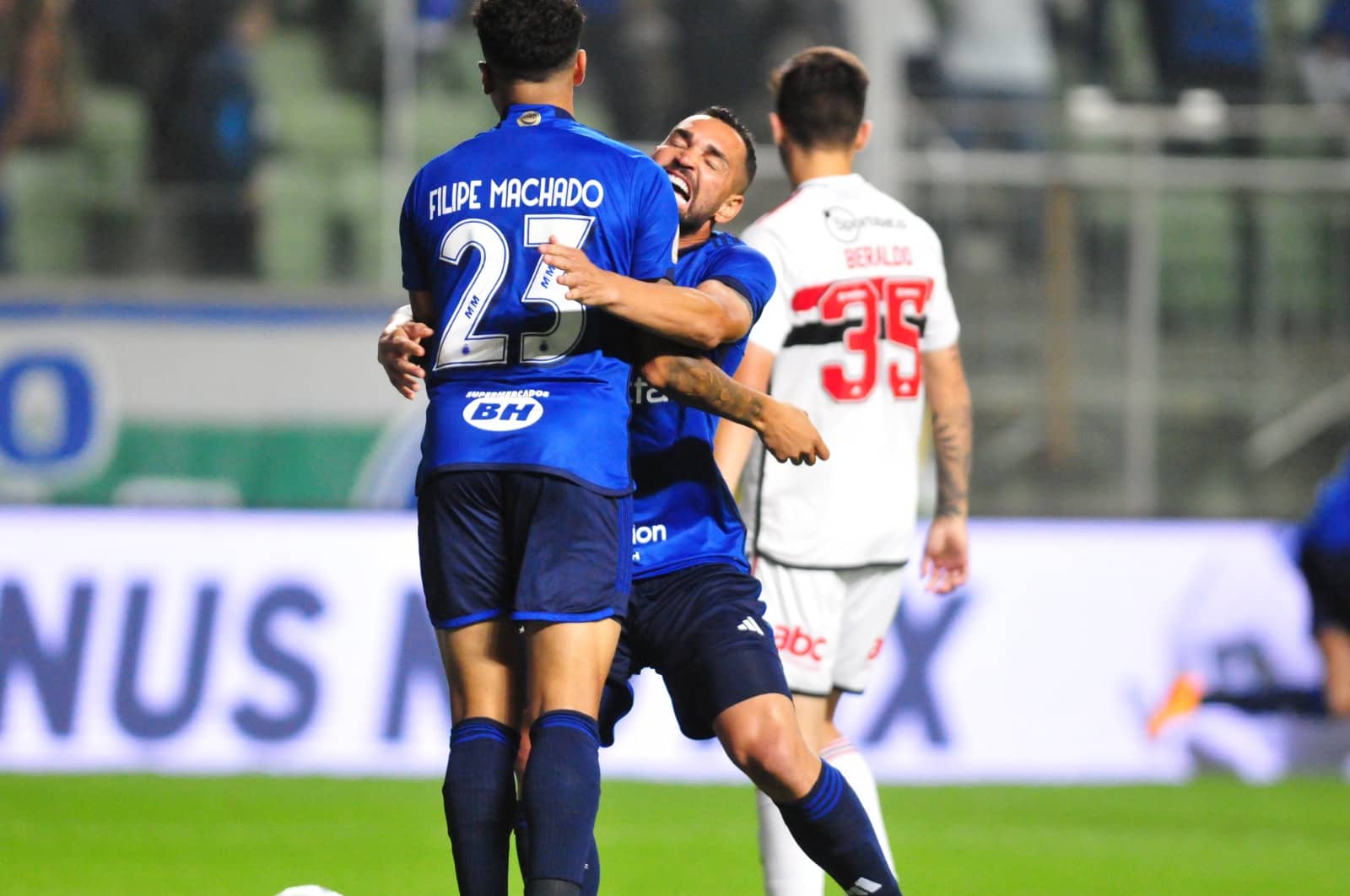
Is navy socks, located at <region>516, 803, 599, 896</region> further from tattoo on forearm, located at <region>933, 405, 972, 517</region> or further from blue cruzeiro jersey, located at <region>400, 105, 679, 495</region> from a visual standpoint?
tattoo on forearm, located at <region>933, 405, 972, 517</region>

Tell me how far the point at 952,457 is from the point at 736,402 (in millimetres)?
1480

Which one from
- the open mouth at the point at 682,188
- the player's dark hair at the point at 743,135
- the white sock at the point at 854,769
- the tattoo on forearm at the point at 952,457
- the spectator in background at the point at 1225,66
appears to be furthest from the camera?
the spectator in background at the point at 1225,66

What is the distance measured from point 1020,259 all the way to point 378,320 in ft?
13.8

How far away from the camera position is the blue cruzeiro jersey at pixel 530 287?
12.5 ft

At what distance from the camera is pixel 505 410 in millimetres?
3828

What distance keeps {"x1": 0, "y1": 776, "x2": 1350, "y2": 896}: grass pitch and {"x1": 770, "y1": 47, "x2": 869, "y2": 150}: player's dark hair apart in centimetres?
225

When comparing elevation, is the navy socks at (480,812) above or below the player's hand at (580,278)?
below

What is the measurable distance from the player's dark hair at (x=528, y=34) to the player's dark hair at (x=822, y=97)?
4.12 feet

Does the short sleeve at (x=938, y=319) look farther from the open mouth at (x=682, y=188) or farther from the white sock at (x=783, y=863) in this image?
the white sock at (x=783, y=863)

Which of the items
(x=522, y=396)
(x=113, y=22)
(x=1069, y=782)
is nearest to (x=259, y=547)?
(x=1069, y=782)

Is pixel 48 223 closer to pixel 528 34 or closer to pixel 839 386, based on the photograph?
pixel 839 386

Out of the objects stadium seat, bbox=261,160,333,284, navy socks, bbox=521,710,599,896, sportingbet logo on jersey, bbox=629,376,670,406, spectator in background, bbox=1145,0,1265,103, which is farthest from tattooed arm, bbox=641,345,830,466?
spectator in background, bbox=1145,0,1265,103

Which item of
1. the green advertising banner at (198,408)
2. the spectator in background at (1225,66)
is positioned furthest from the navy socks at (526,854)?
the spectator in background at (1225,66)

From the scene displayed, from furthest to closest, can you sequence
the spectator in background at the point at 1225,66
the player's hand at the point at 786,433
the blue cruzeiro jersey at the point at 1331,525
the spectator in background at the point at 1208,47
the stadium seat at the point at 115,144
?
the spectator in background at the point at 1208,47 → the spectator in background at the point at 1225,66 → the stadium seat at the point at 115,144 → the blue cruzeiro jersey at the point at 1331,525 → the player's hand at the point at 786,433
